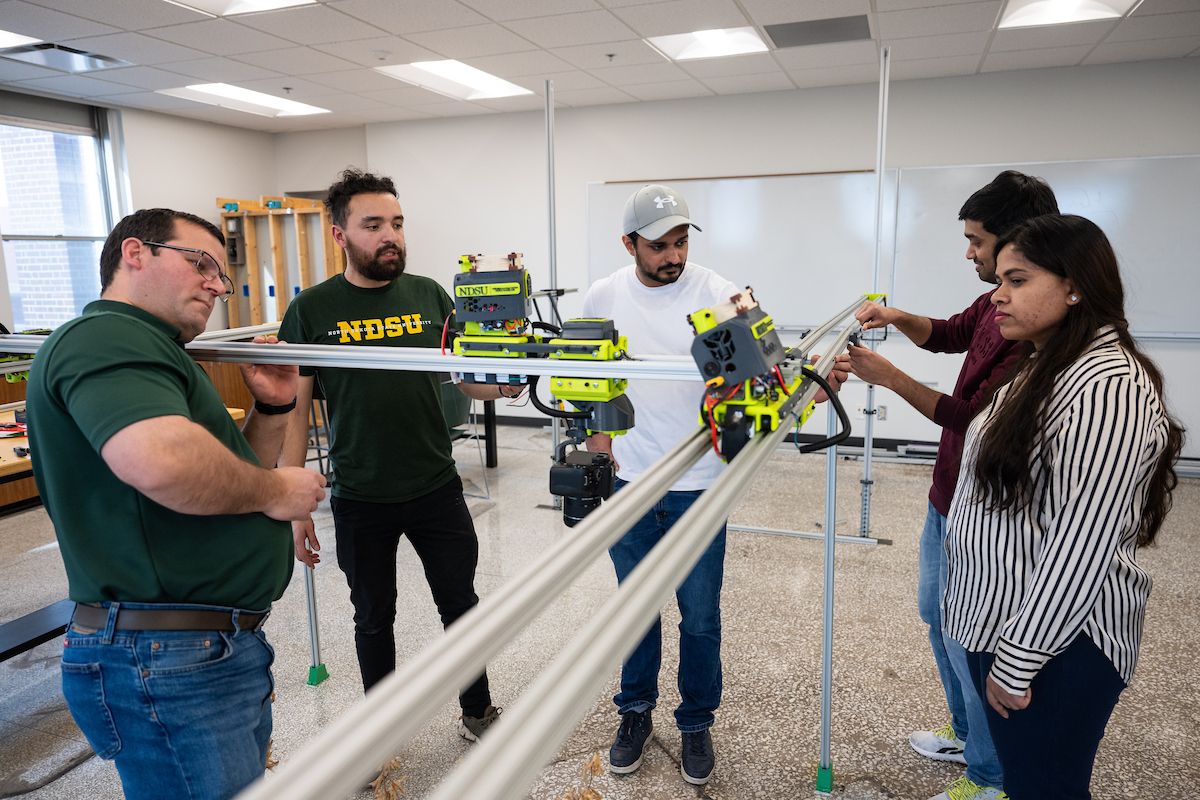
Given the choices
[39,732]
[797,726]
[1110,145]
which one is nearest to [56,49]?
[39,732]

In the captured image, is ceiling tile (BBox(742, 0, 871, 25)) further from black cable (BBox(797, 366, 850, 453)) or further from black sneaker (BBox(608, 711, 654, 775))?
black sneaker (BBox(608, 711, 654, 775))

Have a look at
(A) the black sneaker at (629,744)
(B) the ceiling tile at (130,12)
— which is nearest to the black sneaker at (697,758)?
(A) the black sneaker at (629,744)

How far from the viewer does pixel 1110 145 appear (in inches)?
197

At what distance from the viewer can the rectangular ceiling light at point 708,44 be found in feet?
14.5

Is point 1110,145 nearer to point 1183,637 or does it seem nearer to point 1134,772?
point 1183,637

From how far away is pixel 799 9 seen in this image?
3.72 m

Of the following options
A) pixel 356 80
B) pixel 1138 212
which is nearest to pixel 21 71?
pixel 356 80

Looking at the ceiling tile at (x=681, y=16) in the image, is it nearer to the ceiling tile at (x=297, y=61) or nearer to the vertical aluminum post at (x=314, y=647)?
the ceiling tile at (x=297, y=61)

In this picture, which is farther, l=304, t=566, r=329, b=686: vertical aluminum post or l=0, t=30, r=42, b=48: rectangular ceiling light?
l=0, t=30, r=42, b=48: rectangular ceiling light

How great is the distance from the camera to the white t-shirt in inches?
79.8

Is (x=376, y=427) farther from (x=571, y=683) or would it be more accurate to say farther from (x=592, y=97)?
(x=592, y=97)

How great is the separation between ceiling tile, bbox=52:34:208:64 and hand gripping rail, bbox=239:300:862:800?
4748 millimetres

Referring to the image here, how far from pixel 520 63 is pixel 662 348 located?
342 cm

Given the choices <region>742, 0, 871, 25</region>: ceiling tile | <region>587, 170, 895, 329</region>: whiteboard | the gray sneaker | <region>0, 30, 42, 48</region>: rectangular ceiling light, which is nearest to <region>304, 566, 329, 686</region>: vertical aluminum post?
the gray sneaker
